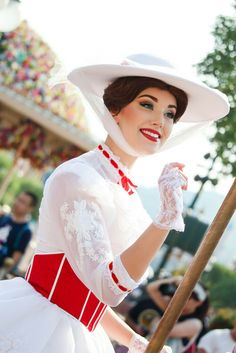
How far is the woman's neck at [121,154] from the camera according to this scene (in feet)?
7.00

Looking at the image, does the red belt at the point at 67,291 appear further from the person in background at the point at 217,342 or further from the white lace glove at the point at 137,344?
the person in background at the point at 217,342

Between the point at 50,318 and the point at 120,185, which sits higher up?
the point at 120,185

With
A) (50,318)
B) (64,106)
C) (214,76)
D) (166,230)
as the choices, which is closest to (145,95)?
(166,230)

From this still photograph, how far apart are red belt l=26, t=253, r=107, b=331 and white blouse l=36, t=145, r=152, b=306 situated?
0.04m

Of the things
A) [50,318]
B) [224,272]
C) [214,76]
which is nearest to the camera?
[50,318]

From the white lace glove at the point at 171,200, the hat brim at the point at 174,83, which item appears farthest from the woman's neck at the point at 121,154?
the white lace glove at the point at 171,200

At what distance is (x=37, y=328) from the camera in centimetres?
183

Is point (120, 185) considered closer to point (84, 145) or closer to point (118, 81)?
point (118, 81)

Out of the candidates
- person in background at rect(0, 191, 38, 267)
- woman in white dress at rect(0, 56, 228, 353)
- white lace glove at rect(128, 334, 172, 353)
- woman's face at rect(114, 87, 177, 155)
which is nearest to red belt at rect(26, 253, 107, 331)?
woman in white dress at rect(0, 56, 228, 353)

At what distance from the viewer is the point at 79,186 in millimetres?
1885

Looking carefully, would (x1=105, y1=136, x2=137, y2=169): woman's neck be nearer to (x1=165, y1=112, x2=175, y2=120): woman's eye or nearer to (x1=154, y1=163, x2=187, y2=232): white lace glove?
(x1=165, y1=112, x2=175, y2=120): woman's eye

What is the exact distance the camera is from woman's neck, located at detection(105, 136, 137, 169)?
2.13m

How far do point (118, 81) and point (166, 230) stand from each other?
0.62m

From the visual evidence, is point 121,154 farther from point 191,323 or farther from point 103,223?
point 191,323
